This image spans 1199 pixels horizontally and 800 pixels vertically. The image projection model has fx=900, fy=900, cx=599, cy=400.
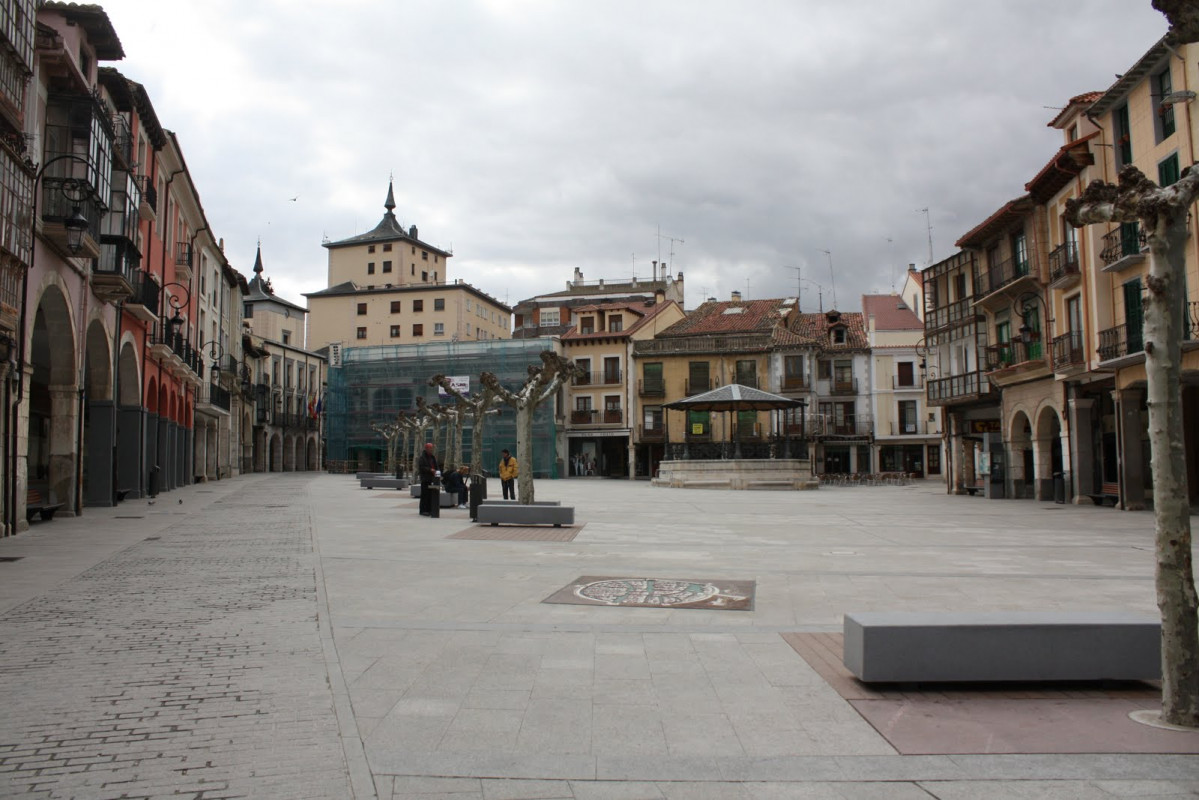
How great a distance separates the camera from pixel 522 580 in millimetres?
9578

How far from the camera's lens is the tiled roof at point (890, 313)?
179 ft

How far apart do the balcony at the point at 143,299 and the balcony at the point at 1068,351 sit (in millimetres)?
23495

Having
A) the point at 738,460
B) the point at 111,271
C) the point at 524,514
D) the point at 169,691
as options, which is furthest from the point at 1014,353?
the point at 169,691

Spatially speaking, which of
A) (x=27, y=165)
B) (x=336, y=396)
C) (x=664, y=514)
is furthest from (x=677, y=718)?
(x=336, y=396)

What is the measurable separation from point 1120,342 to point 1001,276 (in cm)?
772

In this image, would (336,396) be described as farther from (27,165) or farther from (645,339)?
(27,165)

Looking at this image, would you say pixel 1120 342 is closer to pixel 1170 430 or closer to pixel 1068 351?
pixel 1068 351

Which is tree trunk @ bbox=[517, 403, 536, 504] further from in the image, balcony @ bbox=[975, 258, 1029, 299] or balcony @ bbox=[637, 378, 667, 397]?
balcony @ bbox=[637, 378, 667, 397]

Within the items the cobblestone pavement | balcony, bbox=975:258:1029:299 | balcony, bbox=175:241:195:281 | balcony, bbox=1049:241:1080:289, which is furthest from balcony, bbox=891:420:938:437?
the cobblestone pavement

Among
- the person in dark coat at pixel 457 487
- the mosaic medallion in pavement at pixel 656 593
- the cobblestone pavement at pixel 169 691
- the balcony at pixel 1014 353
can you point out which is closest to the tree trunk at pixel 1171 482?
the mosaic medallion in pavement at pixel 656 593

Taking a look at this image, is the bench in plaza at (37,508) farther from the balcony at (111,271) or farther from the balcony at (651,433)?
the balcony at (651,433)

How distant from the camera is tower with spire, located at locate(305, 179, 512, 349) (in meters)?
73.3

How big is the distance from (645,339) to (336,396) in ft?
71.8

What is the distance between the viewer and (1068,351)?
23906mm
